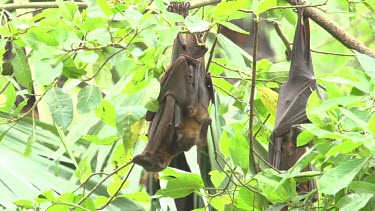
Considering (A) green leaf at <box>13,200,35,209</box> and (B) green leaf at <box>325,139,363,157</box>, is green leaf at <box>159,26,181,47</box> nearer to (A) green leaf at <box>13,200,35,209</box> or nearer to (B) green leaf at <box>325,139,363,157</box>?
(B) green leaf at <box>325,139,363,157</box>

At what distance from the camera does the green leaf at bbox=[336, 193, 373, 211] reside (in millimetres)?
1740

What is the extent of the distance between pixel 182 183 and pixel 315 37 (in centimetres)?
587

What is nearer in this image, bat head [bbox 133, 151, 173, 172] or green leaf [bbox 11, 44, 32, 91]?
green leaf [bbox 11, 44, 32, 91]

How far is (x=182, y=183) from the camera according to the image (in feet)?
7.26

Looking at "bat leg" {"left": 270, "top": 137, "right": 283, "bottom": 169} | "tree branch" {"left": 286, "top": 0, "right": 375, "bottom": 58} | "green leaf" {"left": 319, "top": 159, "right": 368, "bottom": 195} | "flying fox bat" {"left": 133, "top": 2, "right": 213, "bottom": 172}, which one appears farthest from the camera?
"bat leg" {"left": 270, "top": 137, "right": 283, "bottom": 169}

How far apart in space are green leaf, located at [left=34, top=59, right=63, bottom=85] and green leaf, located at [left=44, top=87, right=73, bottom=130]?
137 millimetres

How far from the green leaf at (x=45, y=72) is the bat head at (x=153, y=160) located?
53cm

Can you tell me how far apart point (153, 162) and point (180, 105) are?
0.64 feet

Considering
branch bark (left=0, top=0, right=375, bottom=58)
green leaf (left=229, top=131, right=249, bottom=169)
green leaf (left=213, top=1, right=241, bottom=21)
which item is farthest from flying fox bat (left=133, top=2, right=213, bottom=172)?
green leaf (left=229, top=131, right=249, bottom=169)

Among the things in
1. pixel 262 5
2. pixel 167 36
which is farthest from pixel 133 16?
pixel 262 5

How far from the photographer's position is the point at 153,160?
2508 millimetres

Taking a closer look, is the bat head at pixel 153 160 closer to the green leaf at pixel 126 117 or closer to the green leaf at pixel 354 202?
the green leaf at pixel 126 117

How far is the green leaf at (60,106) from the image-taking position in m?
2.10

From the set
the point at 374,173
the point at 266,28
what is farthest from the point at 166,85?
the point at 266,28
